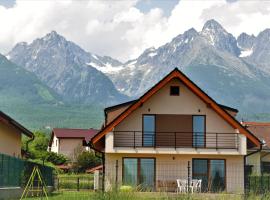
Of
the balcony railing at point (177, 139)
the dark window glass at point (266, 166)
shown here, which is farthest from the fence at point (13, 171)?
the dark window glass at point (266, 166)

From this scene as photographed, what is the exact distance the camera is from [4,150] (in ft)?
112

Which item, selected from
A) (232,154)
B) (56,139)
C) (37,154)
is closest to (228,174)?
(232,154)

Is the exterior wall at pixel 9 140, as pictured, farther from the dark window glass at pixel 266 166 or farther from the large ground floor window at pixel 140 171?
the dark window glass at pixel 266 166

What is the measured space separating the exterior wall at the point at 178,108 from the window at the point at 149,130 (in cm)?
29

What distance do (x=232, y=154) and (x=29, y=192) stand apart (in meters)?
12.3

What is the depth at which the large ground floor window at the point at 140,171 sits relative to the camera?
1395 inches

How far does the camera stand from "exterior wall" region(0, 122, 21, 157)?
3375cm

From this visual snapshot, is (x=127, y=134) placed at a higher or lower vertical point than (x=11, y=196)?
higher

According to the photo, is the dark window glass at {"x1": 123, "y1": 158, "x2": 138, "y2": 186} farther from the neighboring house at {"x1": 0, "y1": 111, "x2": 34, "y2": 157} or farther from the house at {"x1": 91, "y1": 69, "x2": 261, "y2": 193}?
the neighboring house at {"x1": 0, "y1": 111, "x2": 34, "y2": 157}

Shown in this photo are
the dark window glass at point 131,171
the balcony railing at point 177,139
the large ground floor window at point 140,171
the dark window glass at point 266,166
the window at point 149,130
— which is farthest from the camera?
the dark window glass at point 266,166

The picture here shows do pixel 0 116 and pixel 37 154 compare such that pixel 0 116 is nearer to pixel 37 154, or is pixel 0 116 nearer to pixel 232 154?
pixel 232 154

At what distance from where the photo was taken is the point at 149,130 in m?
36.8

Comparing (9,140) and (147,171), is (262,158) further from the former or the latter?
(9,140)

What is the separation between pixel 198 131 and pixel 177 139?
1.37m
